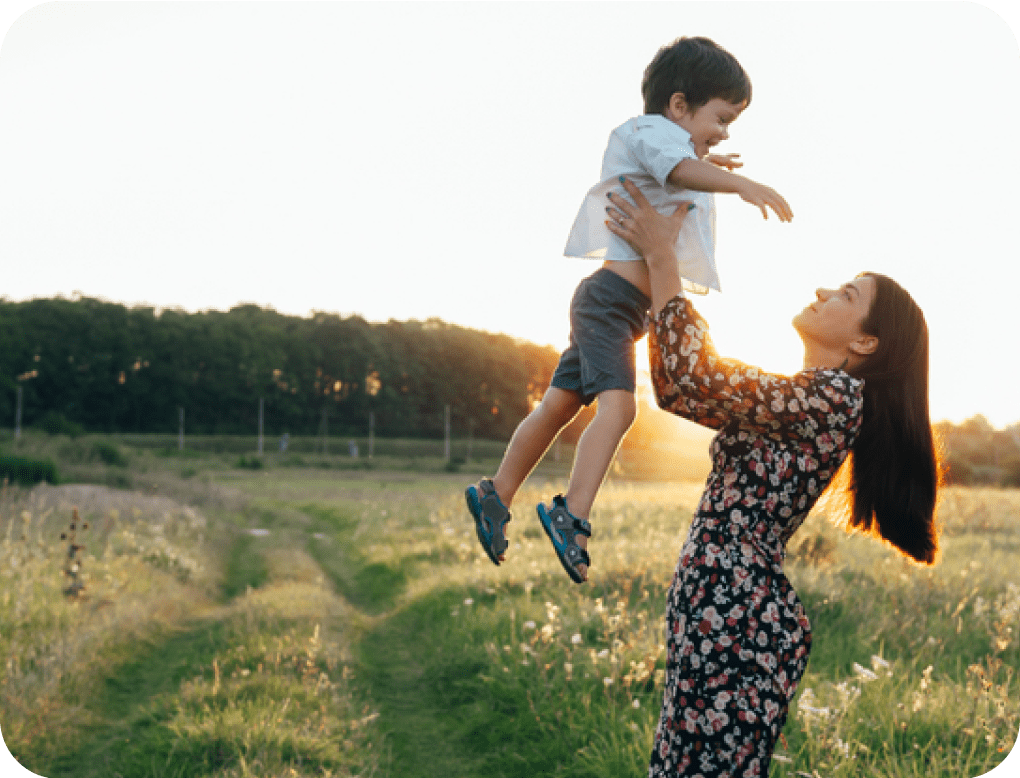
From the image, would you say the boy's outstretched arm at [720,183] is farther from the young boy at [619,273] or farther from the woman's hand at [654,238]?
the woman's hand at [654,238]

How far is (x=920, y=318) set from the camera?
2.62 metres

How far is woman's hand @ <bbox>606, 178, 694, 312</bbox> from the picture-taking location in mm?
2506

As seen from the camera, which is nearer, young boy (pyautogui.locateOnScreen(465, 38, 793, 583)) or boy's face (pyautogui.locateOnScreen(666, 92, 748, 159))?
young boy (pyautogui.locateOnScreen(465, 38, 793, 583))

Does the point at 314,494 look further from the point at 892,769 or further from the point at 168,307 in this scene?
the point at 168,307

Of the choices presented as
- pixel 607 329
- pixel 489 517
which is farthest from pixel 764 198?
pixel 489 517

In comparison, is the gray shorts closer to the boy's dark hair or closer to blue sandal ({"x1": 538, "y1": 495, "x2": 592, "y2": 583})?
blue sandal ({"x1": 538, "y1": 495, "x2": 592, "y2": 583})

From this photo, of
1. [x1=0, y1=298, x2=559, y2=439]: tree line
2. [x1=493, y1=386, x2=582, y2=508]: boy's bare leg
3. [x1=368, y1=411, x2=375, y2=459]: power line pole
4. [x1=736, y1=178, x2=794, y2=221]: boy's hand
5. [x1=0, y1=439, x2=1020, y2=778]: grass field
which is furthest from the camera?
[x1=368, y1=411, x2=375, y2=459]: power line pole

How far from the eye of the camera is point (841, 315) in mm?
2635

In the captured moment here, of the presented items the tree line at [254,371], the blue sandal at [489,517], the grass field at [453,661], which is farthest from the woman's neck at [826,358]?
the tree line at [254,371]

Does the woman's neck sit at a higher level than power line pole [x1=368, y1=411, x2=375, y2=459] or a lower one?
higher

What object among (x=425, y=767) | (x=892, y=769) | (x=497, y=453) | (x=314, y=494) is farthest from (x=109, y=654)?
(x=497, y=453)

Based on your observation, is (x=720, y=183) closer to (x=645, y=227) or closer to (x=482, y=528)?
(x=645, y=227)

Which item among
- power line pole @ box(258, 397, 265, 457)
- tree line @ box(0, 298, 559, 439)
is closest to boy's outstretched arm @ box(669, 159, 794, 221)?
tree line @ box(0, 298, 559, 439)

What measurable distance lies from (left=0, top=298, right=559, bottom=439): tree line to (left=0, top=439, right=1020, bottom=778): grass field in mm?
44502
